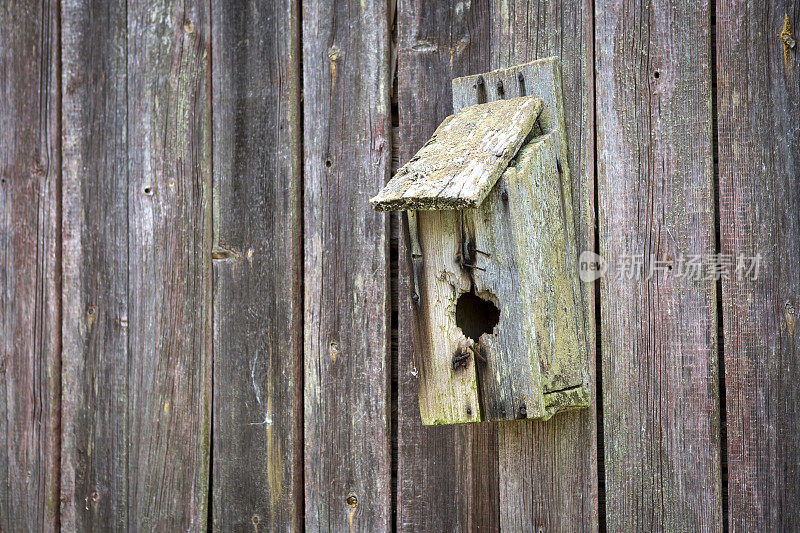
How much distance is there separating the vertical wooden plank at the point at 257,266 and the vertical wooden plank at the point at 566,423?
0.66 metres

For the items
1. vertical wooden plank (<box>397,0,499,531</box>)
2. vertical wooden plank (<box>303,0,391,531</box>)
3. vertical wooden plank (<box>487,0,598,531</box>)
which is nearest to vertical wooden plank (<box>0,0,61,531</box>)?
vertical wooden plank (<box>303,0,391,531</box>)

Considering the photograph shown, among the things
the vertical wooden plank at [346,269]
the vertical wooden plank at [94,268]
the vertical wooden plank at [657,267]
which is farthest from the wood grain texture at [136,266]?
the vertical wooden plank at [657,267]

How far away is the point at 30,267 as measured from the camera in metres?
2.39

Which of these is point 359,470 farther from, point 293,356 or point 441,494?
point 293,356

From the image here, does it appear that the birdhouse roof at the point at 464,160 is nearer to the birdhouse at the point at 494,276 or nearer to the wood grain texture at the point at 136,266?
the birdhouse at the point at 494,276

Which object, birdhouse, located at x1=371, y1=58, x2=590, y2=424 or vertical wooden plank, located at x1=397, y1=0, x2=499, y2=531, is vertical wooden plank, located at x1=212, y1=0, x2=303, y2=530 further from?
birdhouse, located at x1=371, y1=58, x2=590, y2=424

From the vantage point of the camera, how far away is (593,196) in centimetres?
173

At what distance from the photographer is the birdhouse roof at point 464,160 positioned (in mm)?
1375

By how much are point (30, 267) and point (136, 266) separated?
1.58 feet

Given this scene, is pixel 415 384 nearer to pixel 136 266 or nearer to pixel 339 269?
pixel 339 269

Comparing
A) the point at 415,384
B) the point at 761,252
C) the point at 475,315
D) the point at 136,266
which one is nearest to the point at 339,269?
the point at 415,384

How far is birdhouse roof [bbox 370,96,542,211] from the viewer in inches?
54.1

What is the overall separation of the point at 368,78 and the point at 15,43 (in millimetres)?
1428

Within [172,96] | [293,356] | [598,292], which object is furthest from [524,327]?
[172,96]
